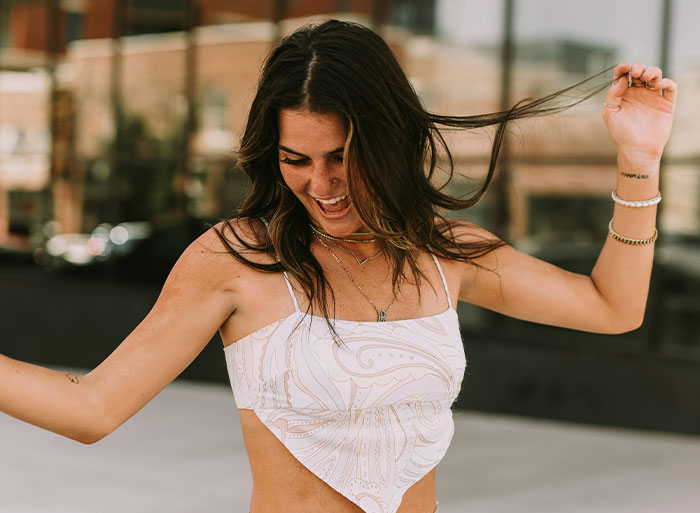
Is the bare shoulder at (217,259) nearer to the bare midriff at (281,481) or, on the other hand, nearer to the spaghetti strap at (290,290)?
the spaghetti strap at (290,290)

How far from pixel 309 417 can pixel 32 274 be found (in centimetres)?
786

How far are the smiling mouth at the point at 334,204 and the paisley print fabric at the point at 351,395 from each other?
16 cm

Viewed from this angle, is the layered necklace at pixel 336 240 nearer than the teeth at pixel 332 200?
No

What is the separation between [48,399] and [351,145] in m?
0.69

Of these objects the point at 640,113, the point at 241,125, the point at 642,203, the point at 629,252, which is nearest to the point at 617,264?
the point at 629,252

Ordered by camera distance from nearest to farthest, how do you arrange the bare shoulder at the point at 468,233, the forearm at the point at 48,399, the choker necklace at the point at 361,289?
the forearm at the point at 48,399 → the choker necklace at the point at 361,289 → the bare shoulder at the point at 468,233

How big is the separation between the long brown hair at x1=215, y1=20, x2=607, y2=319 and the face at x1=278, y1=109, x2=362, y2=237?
0.02m

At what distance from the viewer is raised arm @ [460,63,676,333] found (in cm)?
190

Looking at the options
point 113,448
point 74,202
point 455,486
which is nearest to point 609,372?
point 455,486

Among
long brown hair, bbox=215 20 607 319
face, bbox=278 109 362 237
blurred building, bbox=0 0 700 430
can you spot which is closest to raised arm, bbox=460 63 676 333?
long brown hair, bbox=215 20 607 319

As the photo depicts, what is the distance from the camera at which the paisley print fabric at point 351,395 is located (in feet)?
5.60

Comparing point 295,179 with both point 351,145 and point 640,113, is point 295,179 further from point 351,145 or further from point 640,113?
point 640,113

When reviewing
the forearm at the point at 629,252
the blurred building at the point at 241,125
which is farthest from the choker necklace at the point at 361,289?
the blurred building at the point at 241,125

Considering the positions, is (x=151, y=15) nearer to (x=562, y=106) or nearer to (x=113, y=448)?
(x=113, y=448)
